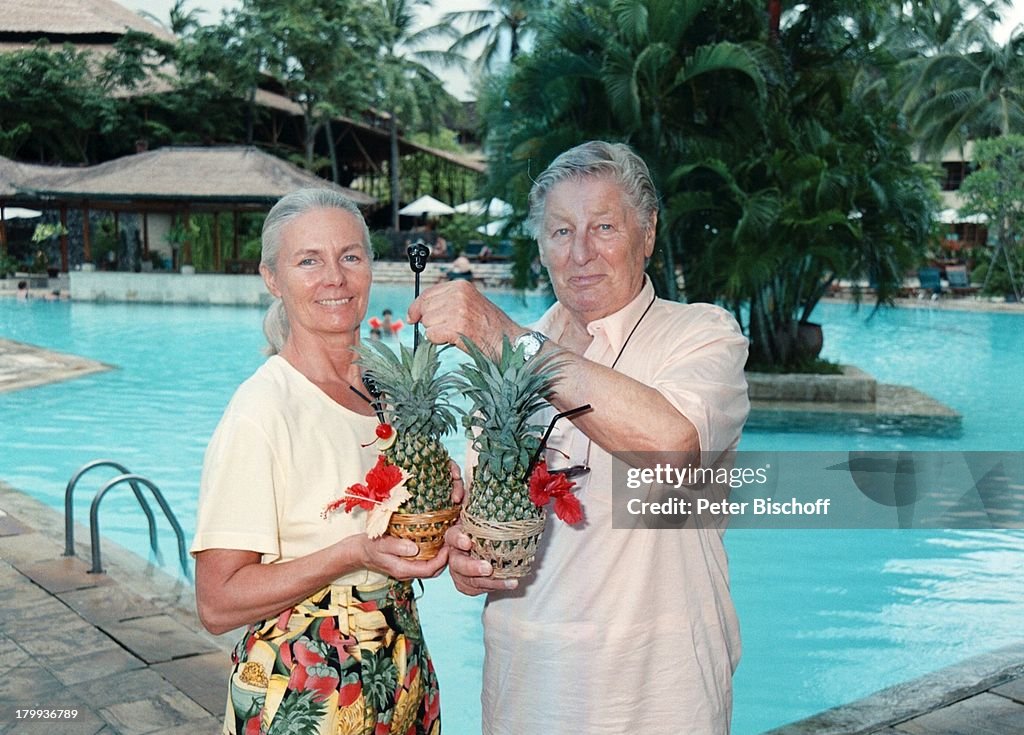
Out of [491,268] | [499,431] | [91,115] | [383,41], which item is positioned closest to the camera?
[499,431]

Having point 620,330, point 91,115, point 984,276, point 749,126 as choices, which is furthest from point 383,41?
point 620,330

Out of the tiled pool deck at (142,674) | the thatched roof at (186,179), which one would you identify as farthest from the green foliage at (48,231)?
the tiled pool deck at (142,674)

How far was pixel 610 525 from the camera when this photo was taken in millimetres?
2111

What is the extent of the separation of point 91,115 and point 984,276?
2915 cm

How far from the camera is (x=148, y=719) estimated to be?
4.00 metres

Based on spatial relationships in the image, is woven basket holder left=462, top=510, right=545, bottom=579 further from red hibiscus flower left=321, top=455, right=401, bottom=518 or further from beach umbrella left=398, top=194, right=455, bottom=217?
beach umbrella left=398, top=194, right=455, bottom=217

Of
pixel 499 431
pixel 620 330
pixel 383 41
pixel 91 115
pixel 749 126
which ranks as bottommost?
pixel 499 431

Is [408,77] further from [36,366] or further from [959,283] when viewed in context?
[36,366]

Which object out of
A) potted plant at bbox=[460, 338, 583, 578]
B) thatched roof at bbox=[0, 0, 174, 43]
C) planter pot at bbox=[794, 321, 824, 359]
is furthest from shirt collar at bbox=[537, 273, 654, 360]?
thatched roof at bbox=[0, 0, 174, 43]

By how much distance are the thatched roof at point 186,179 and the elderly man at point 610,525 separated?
89.7 feet

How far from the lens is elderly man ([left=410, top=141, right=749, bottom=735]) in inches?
77.4

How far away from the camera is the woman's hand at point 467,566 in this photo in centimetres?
189

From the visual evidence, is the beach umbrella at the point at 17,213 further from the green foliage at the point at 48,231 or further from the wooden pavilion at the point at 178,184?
the wooden pavilion at the point at 178,184

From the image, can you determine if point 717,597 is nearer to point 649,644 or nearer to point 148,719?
point 649,644
